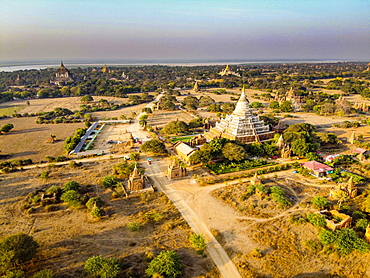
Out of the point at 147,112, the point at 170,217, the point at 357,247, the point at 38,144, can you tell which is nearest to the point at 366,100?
the point at 147,112

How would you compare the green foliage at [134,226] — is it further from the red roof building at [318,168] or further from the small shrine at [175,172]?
the red roof building at [318,168]

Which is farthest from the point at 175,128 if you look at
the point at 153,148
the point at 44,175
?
the point at 44,175

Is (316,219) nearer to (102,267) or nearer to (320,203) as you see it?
(320,203)

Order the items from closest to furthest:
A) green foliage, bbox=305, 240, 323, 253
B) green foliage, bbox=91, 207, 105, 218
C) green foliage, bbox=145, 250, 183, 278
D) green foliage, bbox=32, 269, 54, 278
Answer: green foliage, bbox=32, 269, 54, 278 < green foliage, bbox=145, 250, 183, 278 < green foliage, bbox=305, 240, 323, 253 < green foliage, bbox=91, 207, 105, 218

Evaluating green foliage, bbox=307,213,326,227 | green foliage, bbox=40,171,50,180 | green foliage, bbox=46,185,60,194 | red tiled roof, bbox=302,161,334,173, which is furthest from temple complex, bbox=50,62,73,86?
green foliage, bbox=307,213,326,227

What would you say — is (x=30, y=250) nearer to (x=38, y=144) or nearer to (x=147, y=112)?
(x=38, y=144)

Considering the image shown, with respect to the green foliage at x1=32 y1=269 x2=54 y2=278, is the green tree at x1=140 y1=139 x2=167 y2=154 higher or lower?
higher

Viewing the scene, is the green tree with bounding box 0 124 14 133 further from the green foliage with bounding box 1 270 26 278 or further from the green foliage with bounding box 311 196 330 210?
the green foliage with bounding box 311 196 330 210
